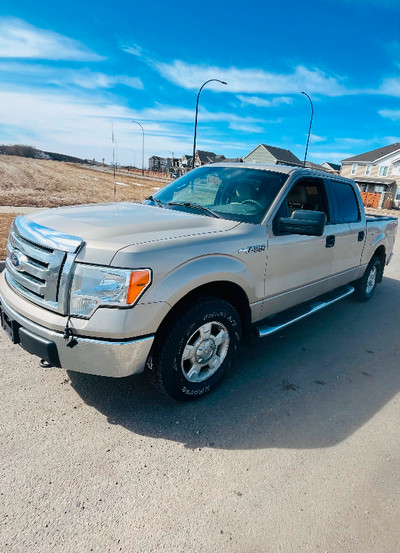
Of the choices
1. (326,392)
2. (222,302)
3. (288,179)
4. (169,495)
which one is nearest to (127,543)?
(169,495)

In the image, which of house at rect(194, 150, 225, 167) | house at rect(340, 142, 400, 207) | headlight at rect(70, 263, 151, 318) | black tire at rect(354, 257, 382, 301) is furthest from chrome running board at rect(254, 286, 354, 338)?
house at rect(194, 150, 225, 167)

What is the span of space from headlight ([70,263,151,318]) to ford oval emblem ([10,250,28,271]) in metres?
0.58

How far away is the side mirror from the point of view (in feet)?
9.57

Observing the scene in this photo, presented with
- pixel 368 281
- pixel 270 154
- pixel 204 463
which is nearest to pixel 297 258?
pixel 204 463

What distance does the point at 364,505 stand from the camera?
6.66ft

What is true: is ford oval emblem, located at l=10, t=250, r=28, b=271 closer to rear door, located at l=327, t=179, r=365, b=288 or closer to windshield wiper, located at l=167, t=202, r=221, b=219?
windshield wiper, located at l=167, t=202, r=221, b=219

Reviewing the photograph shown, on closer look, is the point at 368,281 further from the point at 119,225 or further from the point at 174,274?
the point at 119,225

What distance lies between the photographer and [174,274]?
2309mm

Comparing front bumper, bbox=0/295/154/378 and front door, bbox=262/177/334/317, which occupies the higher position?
front door, bbox=262/177/334/317

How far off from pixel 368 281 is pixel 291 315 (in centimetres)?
267

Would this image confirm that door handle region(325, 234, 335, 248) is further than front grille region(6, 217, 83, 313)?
Result: Yes

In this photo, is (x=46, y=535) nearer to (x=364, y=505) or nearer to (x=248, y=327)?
(x=364, y=505)

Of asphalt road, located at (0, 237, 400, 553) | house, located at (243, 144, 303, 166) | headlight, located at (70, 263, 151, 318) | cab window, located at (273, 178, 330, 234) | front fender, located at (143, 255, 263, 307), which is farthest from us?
house, located at (243, 144, 303, 166)

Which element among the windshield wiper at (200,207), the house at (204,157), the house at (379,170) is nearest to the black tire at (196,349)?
the windshield wiper at (200,207)
